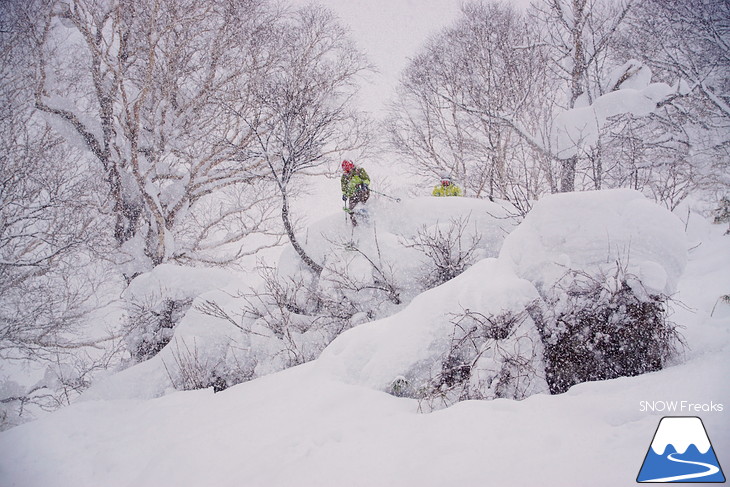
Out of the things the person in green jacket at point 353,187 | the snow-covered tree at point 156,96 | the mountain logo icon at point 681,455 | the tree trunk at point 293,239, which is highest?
the snow-covered tree at point 156,96

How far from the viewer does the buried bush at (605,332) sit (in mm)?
2342

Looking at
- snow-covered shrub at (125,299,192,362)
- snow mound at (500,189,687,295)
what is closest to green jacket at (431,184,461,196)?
snow mound at (500,189,687,295)

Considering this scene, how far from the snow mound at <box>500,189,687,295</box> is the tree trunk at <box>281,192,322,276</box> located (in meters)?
3.38

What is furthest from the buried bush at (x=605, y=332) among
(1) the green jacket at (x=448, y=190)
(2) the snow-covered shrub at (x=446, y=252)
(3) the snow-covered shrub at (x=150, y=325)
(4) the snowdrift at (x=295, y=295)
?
(3) the snow-covered shrub at (x=150, y=325)

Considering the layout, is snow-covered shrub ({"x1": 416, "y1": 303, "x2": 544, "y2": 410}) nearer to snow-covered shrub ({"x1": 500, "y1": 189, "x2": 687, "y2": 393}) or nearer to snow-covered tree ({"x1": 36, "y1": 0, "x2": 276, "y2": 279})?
snow-covered shrub ({"x1": 500, "y1": 189, "x2": 687, "y2": 393})

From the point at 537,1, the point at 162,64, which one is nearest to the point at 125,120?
the point at 162,64

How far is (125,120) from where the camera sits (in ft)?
22.6

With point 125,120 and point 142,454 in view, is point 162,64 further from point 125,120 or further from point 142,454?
point 142,454

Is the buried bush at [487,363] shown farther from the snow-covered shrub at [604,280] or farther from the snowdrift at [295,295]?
the snowdrift at [295,295]

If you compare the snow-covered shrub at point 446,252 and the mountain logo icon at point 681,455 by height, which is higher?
the snow-covered shrub at point 446,252

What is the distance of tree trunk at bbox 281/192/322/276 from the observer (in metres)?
5.48

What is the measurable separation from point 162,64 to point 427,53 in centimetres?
708

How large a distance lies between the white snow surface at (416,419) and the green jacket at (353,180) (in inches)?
112

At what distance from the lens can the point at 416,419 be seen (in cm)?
197
